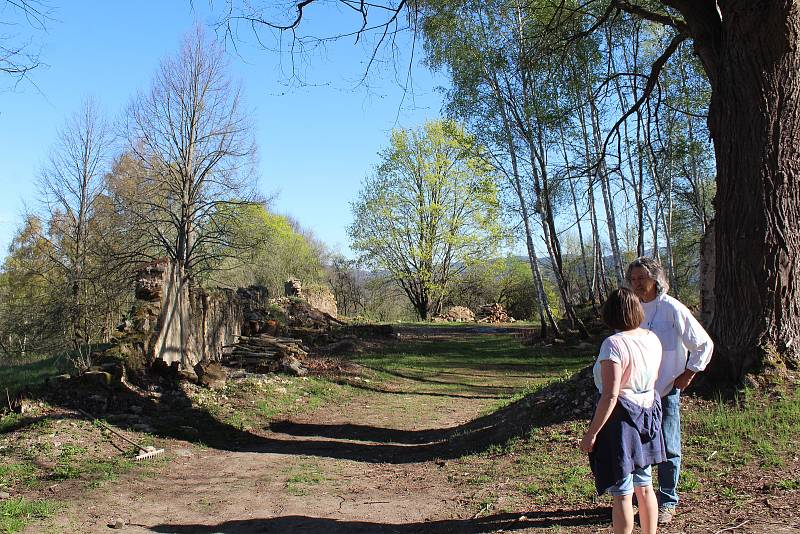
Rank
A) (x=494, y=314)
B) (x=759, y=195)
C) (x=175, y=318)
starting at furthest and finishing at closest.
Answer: (x=494, y=314), (x=175, y=318), (x=759, y=195)

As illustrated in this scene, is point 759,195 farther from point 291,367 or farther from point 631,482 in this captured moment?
point 291,367

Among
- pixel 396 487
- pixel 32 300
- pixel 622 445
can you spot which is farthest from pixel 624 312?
pixel 32 300

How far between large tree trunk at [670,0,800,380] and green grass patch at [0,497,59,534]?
244 inches

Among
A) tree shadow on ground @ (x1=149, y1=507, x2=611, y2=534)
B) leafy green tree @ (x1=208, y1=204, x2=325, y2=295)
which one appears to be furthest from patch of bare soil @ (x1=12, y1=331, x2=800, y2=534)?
leafy green tree @ (x1=208, y1=204, x2=325, y2=295)

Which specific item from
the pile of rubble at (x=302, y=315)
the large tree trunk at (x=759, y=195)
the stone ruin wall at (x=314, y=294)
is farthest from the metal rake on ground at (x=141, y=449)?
the stone ruin wall at (x=314, y=294)

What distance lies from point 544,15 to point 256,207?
15341 millimetres

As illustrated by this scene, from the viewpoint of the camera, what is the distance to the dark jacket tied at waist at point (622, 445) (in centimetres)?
303

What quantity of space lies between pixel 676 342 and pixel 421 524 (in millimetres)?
2326

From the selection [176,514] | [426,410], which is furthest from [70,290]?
[176,514]

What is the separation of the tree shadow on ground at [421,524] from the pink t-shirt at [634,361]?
4.42ft

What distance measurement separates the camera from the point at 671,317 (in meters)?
3.68

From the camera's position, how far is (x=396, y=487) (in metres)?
5.82

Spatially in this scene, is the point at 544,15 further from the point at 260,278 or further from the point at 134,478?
the point at 260,278

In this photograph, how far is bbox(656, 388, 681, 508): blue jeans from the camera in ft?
12.2
